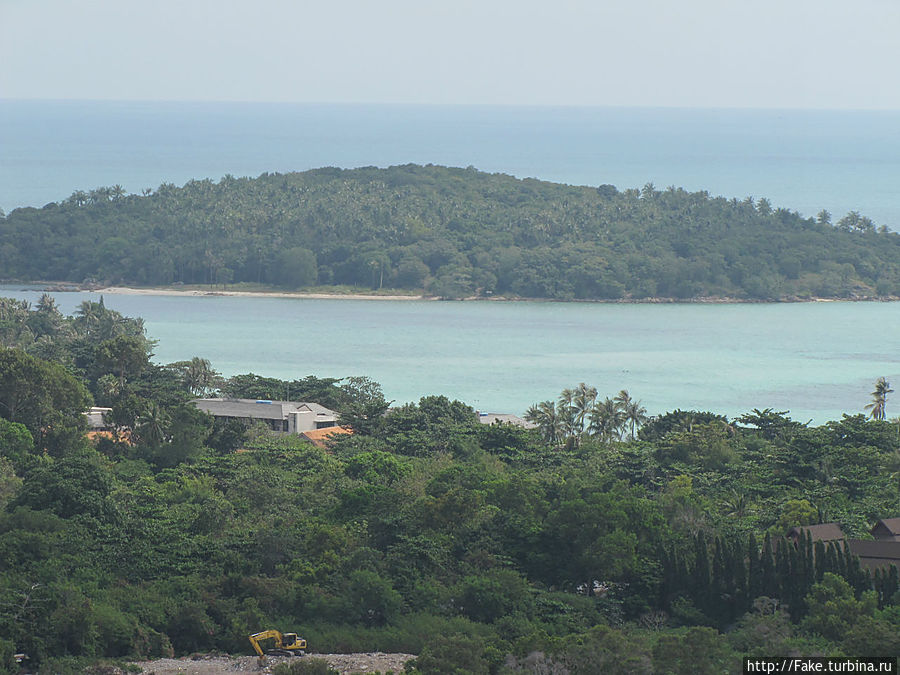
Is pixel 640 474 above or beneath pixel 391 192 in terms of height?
beneath

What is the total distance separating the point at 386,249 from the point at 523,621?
63245 mm

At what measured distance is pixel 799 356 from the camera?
6194cm

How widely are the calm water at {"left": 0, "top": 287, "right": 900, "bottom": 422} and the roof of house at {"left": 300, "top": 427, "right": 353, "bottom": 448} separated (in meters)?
9.26

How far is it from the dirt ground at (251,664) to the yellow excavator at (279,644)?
178mm

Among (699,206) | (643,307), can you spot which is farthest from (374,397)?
(699,206)

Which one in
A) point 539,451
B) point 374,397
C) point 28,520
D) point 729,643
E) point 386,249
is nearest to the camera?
point 729,643

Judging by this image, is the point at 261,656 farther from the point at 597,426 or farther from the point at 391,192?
the point at 391,192

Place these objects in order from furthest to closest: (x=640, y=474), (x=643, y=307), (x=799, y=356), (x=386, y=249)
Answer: (x=386, y=249)
(x=643, y=307)
(x=799, y=356)
(x=640, y=474)

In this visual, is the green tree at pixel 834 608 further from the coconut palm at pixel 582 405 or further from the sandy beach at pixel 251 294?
the sandy beach at pixel 251 294

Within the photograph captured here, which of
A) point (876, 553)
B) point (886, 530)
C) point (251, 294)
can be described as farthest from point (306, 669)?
point (251, 294)

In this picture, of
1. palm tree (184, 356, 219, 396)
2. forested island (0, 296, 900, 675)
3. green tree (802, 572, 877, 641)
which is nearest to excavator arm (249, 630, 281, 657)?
forested island (0, 296, 900, 675)

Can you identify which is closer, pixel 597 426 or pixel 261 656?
pixel 261 656

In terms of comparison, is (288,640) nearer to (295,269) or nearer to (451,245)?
(295,269)

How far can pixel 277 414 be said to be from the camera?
4041 cm
